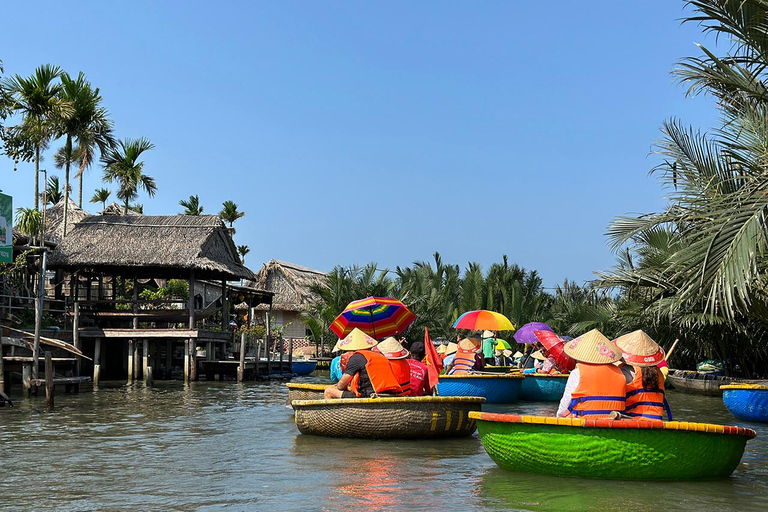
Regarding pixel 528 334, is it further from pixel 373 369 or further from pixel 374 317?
pixel 373 369

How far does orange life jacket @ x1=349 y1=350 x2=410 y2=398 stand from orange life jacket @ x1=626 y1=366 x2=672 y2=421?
3.84m

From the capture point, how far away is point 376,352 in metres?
12.6

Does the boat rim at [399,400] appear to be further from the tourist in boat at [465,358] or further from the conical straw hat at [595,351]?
the tourist in boat at [465,358]

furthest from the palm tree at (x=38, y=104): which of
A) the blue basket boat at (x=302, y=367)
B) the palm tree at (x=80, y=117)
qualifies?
the blue basket boat at (x=302, y=367)

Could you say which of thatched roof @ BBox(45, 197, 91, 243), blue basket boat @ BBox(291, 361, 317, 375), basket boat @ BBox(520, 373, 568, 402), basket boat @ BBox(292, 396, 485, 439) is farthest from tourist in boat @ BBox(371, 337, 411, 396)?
thatched roof @ BBox(45, 197, 91, 243)

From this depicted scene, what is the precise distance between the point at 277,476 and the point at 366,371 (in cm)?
297

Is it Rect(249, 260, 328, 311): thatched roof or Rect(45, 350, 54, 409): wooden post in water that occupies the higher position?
Rect(249, 260, 328, 311): thatched roof

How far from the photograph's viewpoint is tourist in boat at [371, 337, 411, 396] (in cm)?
1238

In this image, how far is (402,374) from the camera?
1248 centimetres

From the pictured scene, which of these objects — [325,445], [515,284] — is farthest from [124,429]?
[515,284]

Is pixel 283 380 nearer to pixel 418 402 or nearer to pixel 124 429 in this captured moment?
pixel 124 429

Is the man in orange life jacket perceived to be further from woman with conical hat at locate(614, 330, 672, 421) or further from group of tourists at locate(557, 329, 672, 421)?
woman with conical hat at locate(614, 330, 672, 421)

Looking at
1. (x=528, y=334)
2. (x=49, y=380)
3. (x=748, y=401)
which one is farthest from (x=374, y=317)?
(x=528, y=334)

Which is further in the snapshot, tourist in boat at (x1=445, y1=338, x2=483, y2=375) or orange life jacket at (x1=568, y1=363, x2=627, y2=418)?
tourist in boat at (x1=445, y1=338, x2=483, y2=375)
